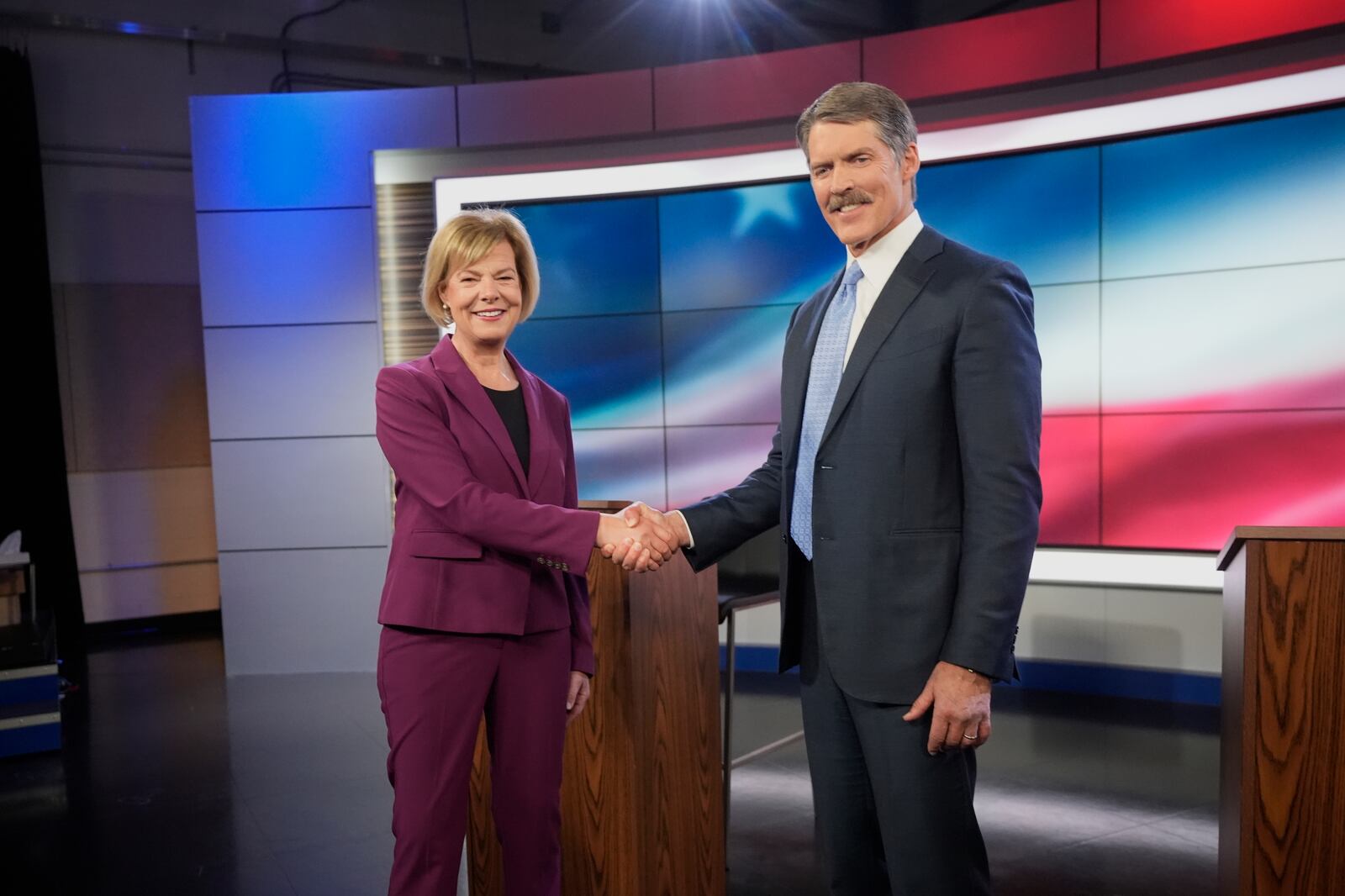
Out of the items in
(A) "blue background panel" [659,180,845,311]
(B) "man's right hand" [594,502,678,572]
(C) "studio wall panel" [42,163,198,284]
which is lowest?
(B) "man's right hand" [594,502,678,572]

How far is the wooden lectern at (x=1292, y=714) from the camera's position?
146cm

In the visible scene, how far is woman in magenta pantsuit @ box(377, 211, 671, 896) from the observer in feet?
5.71

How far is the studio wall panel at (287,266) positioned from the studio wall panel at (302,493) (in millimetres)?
688

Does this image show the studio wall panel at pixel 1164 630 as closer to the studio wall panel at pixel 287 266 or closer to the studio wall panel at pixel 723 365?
the studio wall panel at pixel 723 365

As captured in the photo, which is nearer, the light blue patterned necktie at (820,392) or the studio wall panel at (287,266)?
the light blue patterned necktie at (820,392)

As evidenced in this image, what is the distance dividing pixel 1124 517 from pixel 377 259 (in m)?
3.91

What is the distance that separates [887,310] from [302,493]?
462 centimetres

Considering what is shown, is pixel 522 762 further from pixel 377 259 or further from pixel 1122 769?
pixel 377 259

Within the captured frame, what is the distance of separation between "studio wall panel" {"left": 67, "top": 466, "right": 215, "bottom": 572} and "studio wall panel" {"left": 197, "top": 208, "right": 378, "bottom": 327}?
2086 mm

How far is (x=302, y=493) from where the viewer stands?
5.51 meters

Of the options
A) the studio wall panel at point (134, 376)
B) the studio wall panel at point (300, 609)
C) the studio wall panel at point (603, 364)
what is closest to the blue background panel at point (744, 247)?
the studio wall panel at point (603, 364)

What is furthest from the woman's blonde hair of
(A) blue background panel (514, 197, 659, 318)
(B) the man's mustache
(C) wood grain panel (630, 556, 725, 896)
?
(A) blue background panel (514, 197, 659, 318)

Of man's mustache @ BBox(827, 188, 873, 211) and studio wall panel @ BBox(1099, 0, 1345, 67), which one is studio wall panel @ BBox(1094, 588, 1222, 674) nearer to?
studio wall panel @ BBox(1099, 0, 1345, 67)

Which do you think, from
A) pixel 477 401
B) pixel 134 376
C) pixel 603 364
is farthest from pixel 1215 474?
pixel 134 376
